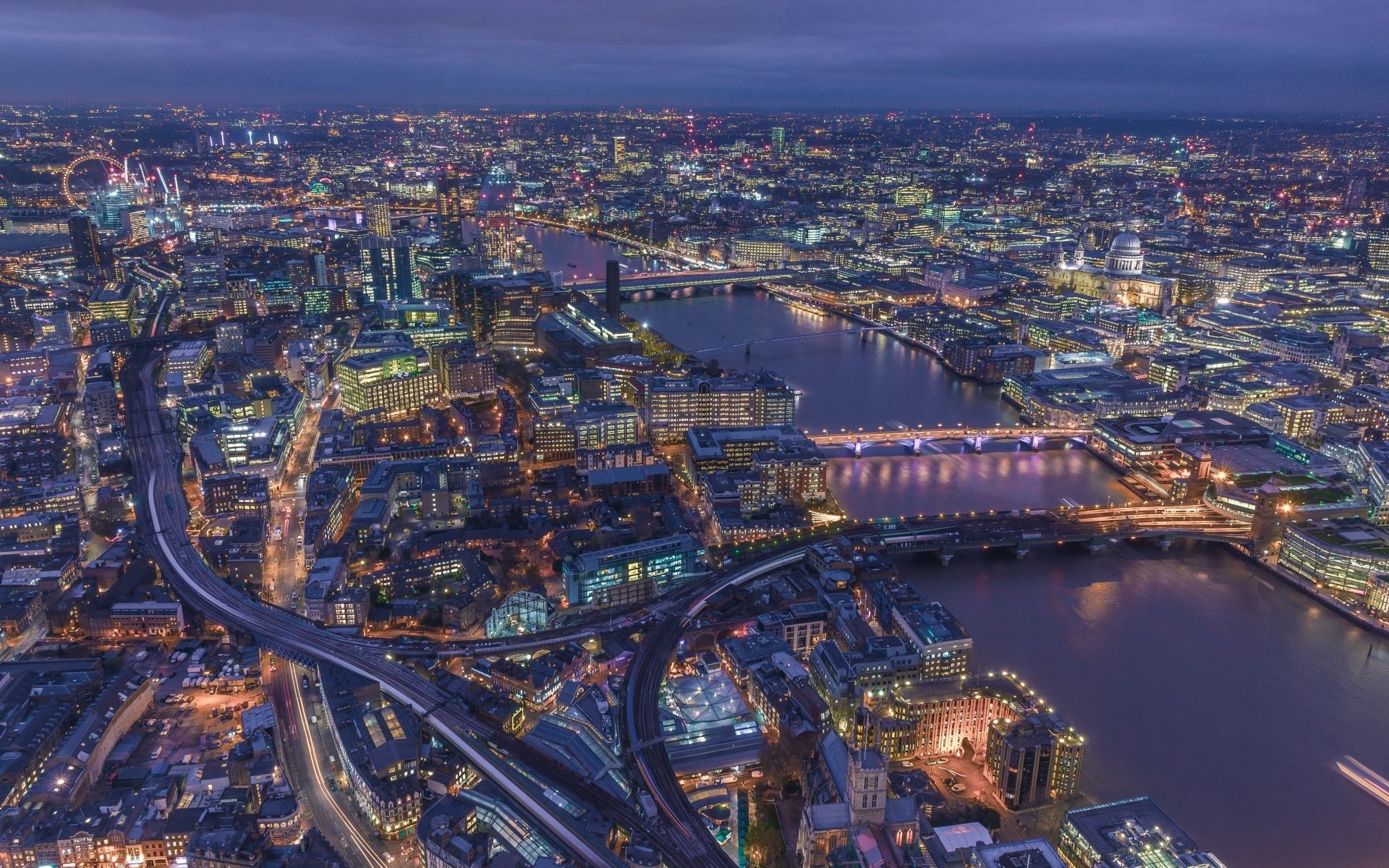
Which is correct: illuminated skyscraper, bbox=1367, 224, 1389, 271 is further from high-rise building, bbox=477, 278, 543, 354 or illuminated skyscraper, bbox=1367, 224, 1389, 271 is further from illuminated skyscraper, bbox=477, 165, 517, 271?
illuminated skyscraper, bbox=477, 165, 517, 271

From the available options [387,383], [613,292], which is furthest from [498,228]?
[387,383]

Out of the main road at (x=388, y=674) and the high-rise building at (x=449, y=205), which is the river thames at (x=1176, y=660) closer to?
the main road at (x=388, y=674)

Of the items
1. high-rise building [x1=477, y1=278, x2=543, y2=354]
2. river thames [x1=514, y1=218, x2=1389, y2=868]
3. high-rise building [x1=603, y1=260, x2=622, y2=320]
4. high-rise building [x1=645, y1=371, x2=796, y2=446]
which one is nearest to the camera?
river thames [x1=514, y1=218, x2=1389, y2=868]

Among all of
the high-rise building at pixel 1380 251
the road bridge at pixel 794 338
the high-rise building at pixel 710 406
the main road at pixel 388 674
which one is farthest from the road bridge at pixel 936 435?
the high-rise building at pixel 1380 251

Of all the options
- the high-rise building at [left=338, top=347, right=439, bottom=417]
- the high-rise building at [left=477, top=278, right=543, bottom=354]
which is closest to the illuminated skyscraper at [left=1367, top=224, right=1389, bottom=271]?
the high-rise building at [left=477, top=278, right=543, bottom=354]

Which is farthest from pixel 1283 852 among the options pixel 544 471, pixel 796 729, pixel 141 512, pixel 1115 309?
pixel 1115 309

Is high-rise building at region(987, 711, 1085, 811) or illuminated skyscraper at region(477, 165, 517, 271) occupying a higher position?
illuminated skyscraper at region(477, 165, 517, 271)

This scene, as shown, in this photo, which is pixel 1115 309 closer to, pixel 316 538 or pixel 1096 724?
pixel 1096 724
